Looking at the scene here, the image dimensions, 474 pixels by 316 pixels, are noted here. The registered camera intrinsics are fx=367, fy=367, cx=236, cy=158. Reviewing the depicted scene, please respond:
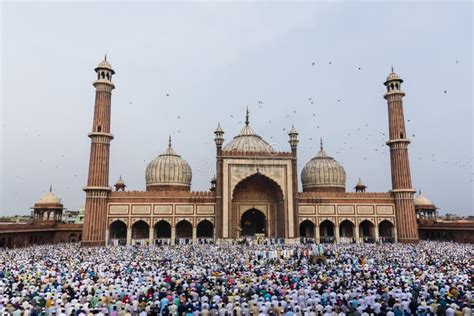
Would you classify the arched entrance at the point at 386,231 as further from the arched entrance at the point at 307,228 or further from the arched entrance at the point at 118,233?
the arched entrance at the point at 118,233

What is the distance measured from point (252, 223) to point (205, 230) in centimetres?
426

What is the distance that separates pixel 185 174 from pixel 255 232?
840cm

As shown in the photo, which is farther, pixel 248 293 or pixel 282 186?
pixel 282 186

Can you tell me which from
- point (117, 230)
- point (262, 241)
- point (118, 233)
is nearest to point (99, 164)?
point (117, 230)

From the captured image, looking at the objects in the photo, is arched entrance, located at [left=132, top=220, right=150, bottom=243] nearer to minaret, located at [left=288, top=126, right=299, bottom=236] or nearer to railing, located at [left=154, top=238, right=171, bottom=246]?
railing, located at [left=154, top=238, right=171, bottom=246]

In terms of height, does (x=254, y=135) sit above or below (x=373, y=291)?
above

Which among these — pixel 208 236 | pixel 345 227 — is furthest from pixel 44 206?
pixel 345 227

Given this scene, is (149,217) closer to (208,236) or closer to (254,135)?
(208,236)

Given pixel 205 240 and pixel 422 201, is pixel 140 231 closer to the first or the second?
Answer: pixel 205 240

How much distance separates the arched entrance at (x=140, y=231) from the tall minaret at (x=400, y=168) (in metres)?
20.3

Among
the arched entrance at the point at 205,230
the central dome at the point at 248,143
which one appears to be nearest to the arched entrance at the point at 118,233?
the arched entrance at the point at 205,230

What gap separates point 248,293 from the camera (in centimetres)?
935

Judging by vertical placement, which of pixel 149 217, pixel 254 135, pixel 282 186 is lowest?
pixel 149 217

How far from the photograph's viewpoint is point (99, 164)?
2744cm
